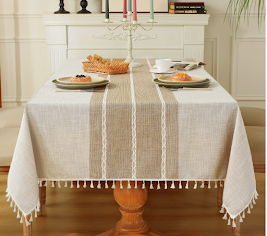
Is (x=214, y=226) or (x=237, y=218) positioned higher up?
(x=237, y=218)

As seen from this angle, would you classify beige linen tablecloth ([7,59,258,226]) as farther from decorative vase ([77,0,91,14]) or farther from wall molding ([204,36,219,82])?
wall molding ([204,36,219,82])

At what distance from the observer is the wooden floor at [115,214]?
1859 millimetres

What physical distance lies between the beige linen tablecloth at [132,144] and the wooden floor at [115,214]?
1.82 ft

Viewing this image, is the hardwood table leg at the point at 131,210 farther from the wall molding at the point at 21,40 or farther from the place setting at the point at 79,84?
the wall molding at the point at 21,40

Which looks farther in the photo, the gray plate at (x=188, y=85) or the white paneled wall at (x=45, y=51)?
the white paneled wall at (x=45, y=51)

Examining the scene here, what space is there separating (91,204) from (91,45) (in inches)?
Result: 73.8

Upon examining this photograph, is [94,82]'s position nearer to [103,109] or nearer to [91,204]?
[103,109]

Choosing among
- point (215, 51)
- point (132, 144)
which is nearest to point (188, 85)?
point (132, 144)

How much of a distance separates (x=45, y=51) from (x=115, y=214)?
2336 mm

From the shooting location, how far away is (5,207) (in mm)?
2086

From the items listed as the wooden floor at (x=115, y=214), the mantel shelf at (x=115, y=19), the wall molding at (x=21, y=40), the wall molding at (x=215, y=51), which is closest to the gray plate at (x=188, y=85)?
the wooden floor at (x=115, y=214)

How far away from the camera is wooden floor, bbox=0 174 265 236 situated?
1.86 metres

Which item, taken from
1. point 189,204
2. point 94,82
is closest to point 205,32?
point 189,204

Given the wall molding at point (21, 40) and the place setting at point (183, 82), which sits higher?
the wall molding at point (21, 40)
